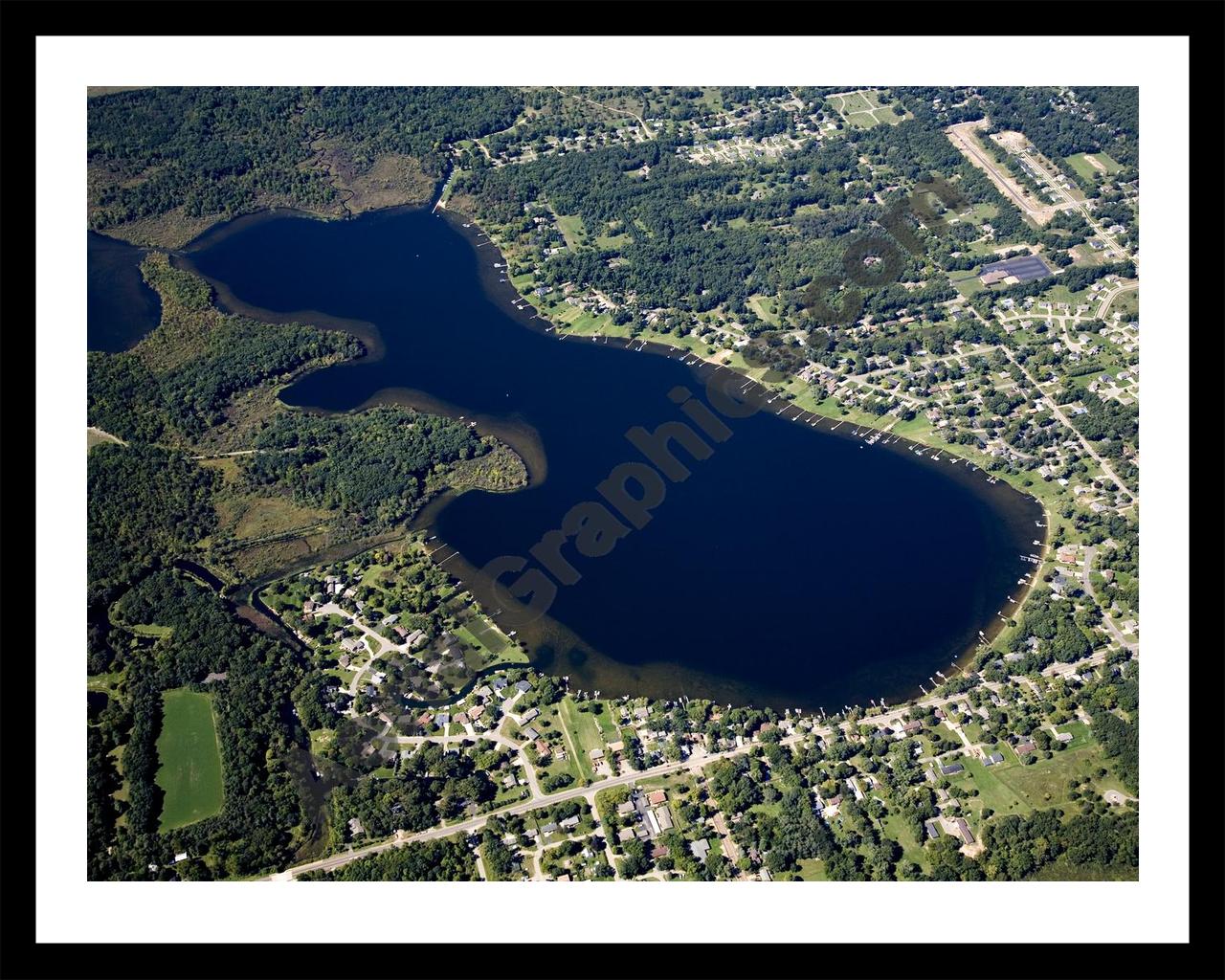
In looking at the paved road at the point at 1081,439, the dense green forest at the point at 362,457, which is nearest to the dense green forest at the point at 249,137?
the dense green forest at the point at 362,457

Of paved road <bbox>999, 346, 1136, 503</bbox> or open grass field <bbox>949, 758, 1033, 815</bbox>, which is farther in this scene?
paved road <bbox>999, 346, 1136, 503</bbox>

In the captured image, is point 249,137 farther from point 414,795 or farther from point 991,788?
point 991,788

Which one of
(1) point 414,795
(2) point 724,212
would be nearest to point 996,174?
(2) point 724,212

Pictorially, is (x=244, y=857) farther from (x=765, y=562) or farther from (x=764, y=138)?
(x=764, y=138)

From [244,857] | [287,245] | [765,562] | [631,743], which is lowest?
[244,857]

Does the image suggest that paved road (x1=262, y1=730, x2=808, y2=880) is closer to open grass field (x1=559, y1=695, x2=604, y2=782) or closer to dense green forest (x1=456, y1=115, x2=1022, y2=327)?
open grass field (x1=559, y1=695, x2=604, y2=782)

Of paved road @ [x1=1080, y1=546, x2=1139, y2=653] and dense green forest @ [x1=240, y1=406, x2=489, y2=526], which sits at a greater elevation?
dense green forest @ [x1=240, y1=406, x2=489, y2=526]

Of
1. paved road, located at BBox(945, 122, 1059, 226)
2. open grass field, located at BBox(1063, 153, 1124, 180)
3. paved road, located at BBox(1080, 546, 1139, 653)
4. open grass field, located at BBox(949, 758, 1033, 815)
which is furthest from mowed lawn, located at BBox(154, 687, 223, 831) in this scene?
open grass field, located at BBox(1063, 153, 1124, 180)

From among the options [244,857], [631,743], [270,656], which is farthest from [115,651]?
[631,743]
